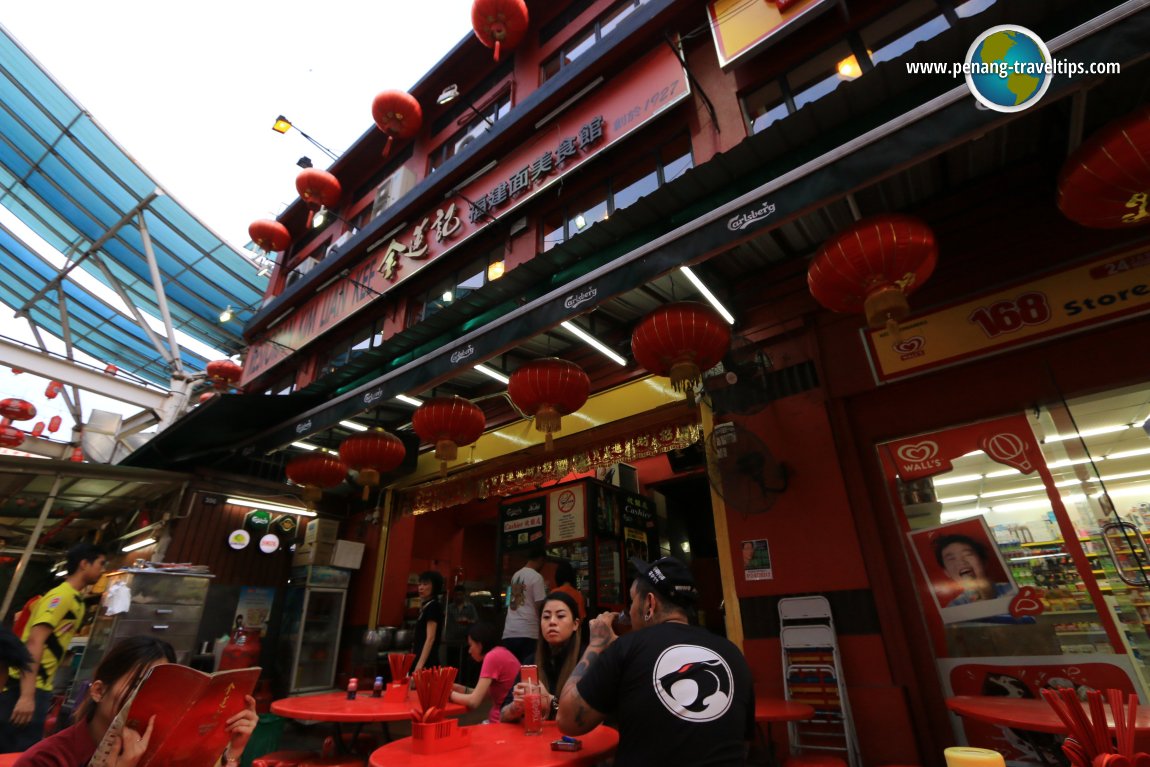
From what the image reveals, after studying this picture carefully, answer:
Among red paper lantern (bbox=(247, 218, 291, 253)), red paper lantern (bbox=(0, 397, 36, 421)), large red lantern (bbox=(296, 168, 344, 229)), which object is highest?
large red lantern (bbox=(296, 168, 344, 229))

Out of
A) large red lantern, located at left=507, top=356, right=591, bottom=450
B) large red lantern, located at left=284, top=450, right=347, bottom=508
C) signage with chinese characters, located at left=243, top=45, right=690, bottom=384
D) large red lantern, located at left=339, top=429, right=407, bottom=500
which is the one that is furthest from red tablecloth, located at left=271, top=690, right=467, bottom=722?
signage with chinese characters, located at left=243, top=45, right=690, bottom=384

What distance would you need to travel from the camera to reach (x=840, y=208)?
4.96 m

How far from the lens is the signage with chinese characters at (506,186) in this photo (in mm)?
7613

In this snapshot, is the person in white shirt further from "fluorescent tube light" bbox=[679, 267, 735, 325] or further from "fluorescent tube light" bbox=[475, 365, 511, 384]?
"fluorescent tube light" bbox=[679, 267, 735, 325]

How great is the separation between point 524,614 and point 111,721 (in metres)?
4.49

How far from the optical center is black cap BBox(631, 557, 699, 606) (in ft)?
8.20

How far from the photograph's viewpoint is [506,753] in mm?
2361

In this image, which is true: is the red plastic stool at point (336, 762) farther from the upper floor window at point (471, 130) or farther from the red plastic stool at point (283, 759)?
the upper floor window at point (471, 130)

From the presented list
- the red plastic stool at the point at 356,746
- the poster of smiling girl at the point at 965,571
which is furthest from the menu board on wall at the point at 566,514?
the poster of smiling girl at the point at 965,571

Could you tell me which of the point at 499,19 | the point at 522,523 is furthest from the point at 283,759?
the point at 499,19

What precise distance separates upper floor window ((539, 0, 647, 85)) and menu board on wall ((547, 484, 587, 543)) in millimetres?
7790

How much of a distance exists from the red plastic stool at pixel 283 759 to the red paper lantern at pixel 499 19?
10.4 m

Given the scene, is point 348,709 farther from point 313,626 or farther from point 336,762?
point 313,626

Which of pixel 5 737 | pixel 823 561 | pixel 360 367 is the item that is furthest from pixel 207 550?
pixel 823 561
